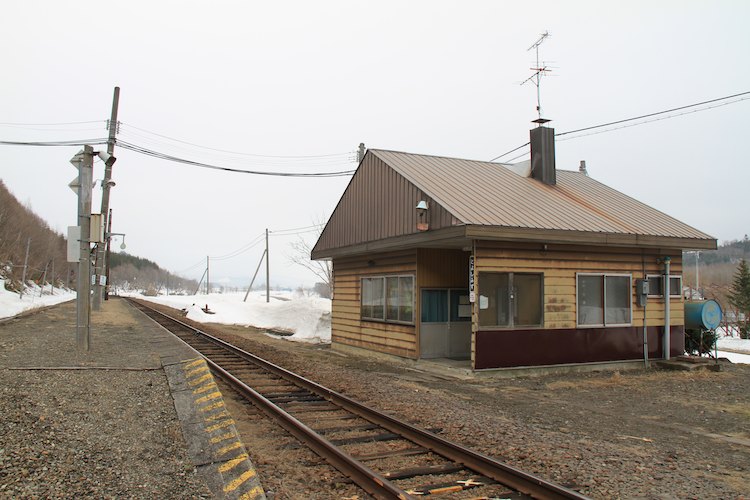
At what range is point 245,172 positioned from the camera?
A: 2586cm

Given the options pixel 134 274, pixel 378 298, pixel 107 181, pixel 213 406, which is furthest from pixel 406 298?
pixel 134 274

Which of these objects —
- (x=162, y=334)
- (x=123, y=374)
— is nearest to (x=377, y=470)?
(x=123, y=374)

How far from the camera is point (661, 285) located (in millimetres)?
14422

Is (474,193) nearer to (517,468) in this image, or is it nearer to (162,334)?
(517,468)

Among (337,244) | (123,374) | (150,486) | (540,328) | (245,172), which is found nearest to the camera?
(150,486)

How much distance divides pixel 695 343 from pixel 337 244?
1110 cm

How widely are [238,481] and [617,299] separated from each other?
37.7ft

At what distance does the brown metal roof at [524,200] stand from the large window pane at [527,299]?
1.33 metres

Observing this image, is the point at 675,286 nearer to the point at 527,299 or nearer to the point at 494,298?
the point at 527,299

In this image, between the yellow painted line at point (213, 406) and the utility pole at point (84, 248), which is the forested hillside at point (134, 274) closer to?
the utility pole at point (84, 248)

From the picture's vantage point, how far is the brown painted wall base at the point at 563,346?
1211 centimetres

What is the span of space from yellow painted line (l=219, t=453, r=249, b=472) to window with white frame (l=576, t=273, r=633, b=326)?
32.3 feet

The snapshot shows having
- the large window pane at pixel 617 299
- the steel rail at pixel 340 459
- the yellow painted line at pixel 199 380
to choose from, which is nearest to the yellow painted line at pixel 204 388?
the yellow painted line at pixel 199 380

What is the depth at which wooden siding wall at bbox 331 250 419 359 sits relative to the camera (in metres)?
14.4
